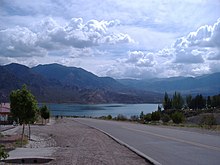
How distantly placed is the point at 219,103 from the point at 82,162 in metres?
138

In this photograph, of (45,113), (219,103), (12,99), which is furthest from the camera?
(219,103)

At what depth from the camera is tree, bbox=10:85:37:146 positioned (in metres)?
24.0

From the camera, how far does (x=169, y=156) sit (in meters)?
16.2

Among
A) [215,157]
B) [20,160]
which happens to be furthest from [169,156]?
[20,160]

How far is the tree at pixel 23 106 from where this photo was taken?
2403 cm

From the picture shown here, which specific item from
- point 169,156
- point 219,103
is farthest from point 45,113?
point 219,103

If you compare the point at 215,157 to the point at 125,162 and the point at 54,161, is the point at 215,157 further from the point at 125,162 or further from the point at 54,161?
the point at 54,161

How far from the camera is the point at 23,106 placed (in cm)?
2403

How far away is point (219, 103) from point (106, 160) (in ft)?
451

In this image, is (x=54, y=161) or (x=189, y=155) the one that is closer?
(x=54, y=161)

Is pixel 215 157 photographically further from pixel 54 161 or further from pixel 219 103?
pixel 219 103

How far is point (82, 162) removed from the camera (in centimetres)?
1420

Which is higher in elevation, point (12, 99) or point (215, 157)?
point (12, 99)

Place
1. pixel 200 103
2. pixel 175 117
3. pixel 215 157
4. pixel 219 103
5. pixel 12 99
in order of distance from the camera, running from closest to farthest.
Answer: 1. pixel 215 157
2. pixel 12 99
3. pixel 175 117
4. pixel 219 103
5. pixel 200 103
